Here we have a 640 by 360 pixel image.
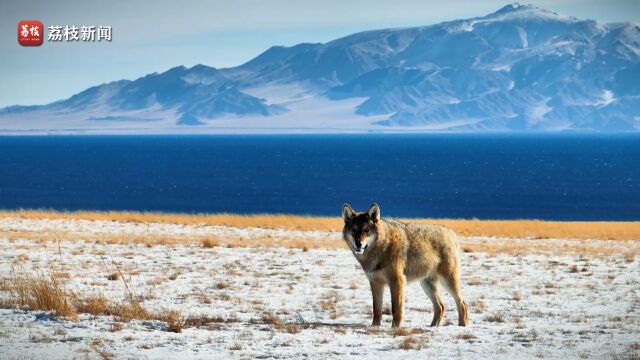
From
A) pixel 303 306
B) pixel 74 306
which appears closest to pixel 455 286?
pixel 303 306

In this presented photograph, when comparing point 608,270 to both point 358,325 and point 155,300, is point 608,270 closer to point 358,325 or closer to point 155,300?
point 358,325

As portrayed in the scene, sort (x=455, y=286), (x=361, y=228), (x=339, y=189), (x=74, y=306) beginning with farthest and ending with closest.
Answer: (x=339, y=189) < (x=74, y=306) < (x=455, y=286) < (x=361, y=228)

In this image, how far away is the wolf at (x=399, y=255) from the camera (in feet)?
41.8

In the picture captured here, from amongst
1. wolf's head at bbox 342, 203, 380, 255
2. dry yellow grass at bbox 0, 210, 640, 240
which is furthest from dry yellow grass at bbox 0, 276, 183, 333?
dry yellow grass at bbox 0, 210, 640, 240

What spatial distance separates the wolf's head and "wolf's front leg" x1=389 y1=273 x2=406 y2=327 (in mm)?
741

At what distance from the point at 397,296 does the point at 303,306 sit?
11.4ft

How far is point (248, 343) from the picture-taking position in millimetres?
11844

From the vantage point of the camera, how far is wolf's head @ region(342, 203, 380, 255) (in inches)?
494

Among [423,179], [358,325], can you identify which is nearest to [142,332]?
[358,325]

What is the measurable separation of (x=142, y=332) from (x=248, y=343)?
70.4 inches

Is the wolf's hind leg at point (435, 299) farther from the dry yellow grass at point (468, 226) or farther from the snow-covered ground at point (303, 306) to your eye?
the dry yellow grass at point (468, 226)

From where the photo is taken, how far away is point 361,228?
1264 centimetres

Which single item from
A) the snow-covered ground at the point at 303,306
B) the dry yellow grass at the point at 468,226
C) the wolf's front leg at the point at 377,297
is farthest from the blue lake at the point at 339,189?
the wolf's front leg at the point at 377,297

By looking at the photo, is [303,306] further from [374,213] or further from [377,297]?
[374,213]
